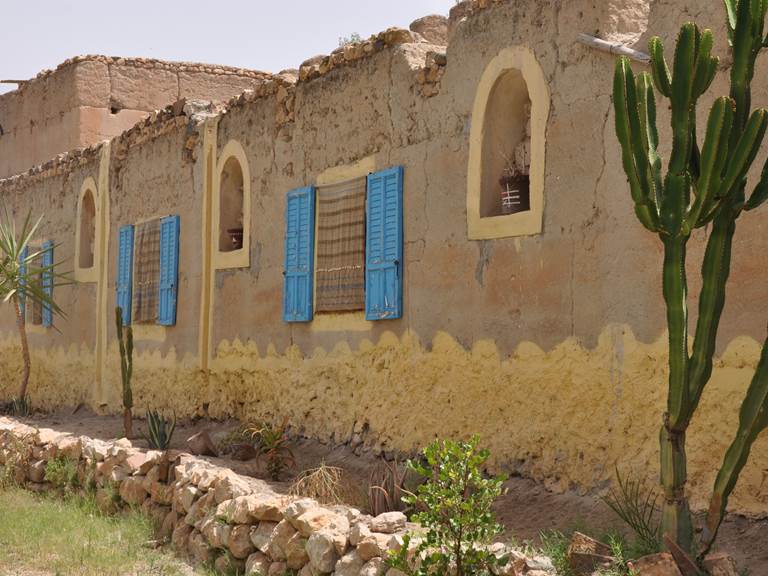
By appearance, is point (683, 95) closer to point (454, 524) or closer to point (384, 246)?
point (454, 524)

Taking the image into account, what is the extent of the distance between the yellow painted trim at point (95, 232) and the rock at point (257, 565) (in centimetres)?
893

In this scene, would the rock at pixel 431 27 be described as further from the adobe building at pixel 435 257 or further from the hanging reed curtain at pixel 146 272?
the hanging reed curtain at pixel 146 272

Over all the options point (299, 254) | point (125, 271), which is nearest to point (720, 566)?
point (299, 254)

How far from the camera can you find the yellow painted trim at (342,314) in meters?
9.24

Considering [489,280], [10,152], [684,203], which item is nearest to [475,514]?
[684,203]

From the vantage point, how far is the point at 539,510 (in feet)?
23.0

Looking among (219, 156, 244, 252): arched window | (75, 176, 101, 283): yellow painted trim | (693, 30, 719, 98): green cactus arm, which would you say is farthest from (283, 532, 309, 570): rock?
(75, 176, 101, 283): yellow painted trim

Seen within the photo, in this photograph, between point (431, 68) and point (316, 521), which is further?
point (431, 68)

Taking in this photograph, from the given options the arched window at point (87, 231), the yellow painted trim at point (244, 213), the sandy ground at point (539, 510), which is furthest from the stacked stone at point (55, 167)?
the sandy ground at point (539, 510)

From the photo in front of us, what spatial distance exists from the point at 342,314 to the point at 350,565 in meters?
3.91

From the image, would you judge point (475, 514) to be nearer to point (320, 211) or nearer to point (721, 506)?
point (721, 506)

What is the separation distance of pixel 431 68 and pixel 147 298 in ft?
19.9

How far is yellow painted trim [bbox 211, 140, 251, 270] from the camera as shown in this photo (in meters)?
11.2

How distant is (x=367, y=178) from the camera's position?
9.22 metres
